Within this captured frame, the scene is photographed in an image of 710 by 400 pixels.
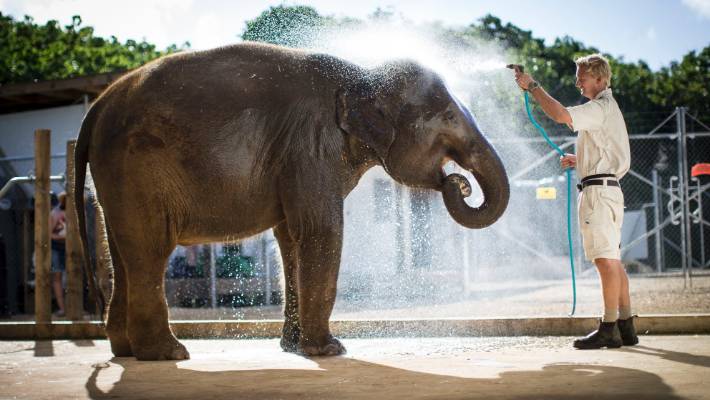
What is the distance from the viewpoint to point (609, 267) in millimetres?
6785

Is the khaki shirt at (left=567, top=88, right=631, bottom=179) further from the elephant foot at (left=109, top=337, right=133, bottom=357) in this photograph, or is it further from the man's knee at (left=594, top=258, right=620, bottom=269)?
the elephant foot at (left=109, top=337, right=133, bottom=357)

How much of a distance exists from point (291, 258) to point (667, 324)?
3.22 metres

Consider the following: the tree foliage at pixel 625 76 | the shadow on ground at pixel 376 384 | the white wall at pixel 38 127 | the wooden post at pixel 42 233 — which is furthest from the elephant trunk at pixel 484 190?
the tree foliage at pixel 625 76

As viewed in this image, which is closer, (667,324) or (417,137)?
(417,137)

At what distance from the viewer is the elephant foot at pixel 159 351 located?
673cm

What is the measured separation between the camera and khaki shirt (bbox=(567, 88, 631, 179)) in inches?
267

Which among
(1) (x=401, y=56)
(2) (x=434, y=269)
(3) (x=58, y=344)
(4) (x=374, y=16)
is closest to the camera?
(1) (x=401, y=56)

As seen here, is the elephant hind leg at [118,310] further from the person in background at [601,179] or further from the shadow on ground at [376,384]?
the person in background at [601,179]

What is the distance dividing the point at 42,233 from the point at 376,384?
626 centimetres

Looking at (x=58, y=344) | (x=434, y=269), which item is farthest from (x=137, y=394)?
(x=434, y=269)

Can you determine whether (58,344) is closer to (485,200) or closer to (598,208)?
(485,200)

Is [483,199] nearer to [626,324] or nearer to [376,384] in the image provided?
[626,324]

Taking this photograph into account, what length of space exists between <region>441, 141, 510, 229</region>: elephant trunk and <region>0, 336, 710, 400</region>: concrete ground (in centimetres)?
96

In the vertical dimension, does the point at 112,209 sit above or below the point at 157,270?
above
